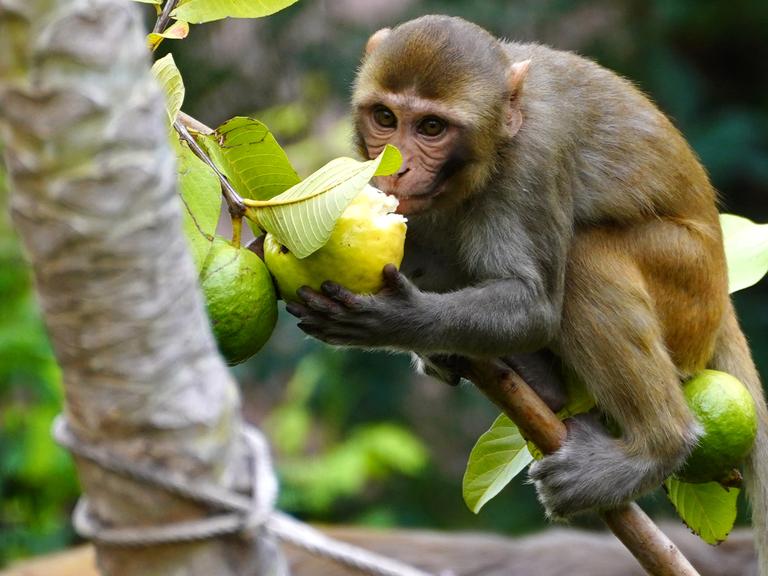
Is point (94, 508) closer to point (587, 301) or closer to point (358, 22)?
point (587, 301)

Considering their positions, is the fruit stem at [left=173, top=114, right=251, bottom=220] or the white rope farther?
the fruit stem at [left=173, top=114, right=251, bottom=220]

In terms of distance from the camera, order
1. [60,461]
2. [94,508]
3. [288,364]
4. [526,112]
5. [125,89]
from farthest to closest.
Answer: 1. [288,364]
2. [60,461]
3. [526,112]
4. [94,508]
5. [125,89]

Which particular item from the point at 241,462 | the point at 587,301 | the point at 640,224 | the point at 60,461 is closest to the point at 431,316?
the point at 587,301

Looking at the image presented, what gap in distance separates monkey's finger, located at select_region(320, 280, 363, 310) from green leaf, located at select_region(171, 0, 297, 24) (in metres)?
0.54

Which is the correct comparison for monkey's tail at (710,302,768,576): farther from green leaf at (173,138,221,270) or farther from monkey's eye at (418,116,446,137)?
green leaf at (173,138,221,270)

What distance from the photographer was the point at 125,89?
1.24m

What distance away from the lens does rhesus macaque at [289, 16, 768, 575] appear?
2588mm

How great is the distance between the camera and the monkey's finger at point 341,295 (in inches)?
79.7

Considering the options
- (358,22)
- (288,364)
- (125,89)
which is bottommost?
(288,364)

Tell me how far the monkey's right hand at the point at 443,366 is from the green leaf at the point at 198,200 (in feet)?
3.08

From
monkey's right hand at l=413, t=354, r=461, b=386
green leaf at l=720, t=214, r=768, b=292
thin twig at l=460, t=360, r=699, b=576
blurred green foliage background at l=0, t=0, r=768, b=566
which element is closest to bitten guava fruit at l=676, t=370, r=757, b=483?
thin twig at l=460, t=360, r=699, b=576

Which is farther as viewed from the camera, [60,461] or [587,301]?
[60,461]

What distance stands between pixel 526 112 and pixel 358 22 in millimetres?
4773

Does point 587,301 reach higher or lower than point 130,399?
lower
